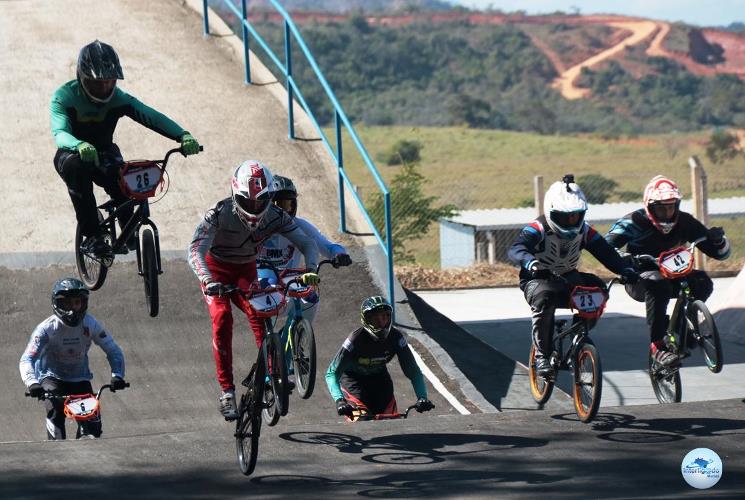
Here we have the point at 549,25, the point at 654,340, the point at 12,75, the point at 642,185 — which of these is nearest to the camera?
the point at 654,340

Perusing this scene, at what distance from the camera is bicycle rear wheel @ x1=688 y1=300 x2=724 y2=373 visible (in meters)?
11.7

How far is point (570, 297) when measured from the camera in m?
10.9

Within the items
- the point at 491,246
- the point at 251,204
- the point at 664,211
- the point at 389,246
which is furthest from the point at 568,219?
the point at 491,246

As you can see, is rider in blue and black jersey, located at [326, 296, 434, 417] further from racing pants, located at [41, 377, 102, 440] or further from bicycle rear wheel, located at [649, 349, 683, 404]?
bicycle rear wheel, located at [649, 349, 683, 404]

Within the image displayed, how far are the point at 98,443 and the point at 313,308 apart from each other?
2.31 metres

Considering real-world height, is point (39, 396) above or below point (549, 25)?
below

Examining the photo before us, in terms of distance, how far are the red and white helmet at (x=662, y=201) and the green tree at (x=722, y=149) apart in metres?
56.8

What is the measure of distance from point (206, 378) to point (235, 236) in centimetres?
374

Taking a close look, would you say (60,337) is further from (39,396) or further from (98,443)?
(98,443)

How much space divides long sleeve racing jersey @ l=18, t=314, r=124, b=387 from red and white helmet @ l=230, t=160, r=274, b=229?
2.40 m

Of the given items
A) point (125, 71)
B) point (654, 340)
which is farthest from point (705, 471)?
point (125, 71)

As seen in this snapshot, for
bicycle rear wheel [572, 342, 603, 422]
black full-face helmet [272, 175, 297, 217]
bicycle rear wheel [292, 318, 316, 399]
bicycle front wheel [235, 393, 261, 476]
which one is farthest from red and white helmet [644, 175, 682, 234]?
bicycle front wheel [235, 393, 261, 476]

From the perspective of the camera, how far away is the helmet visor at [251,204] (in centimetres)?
912

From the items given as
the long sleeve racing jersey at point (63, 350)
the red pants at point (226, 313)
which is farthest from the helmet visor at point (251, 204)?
the long sleeve racing jersey at point (63, 350)
